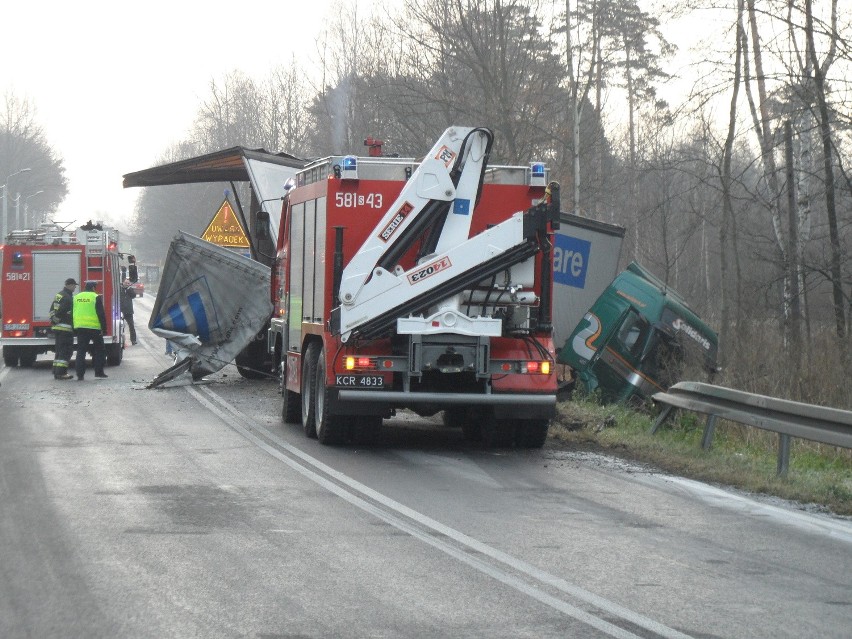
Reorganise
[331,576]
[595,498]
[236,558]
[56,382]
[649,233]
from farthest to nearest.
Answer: [649,233] < [56,382] < [595,498] < [236,558] < [331,576]

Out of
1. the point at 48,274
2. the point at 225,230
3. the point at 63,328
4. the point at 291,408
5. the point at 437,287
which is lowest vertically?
the point at 291,408

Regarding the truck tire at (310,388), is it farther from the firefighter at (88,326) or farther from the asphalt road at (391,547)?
the firefighter at (88,326)

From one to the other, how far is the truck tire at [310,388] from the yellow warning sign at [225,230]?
53.1 ft

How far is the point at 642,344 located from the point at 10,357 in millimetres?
15585

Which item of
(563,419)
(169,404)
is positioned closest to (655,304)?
(563,419)

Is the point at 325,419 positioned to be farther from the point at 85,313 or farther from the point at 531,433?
the point at 85,313

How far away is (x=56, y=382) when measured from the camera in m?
21.6

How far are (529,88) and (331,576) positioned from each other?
2217 cm

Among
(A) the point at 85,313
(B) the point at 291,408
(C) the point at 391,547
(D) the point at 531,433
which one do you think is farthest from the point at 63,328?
(C) the point at 391,547

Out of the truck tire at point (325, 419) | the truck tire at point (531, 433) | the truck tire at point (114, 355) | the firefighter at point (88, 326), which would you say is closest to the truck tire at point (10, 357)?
the truck tire at point (114, 355)

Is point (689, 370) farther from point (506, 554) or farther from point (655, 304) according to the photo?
point (506, 554)

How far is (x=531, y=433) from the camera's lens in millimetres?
12453

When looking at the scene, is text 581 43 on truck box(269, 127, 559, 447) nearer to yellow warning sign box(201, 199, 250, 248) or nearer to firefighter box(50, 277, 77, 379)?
firefighter box(50, 277, 77, 379)

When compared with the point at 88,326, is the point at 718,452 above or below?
below
